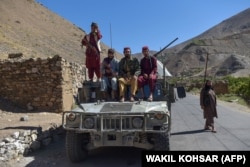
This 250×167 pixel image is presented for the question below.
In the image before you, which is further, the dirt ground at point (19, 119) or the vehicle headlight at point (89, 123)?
the dirt ground at point (19, 119)

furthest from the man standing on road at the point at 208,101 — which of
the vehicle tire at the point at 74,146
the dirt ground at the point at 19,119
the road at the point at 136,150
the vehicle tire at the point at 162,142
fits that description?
the vehicle tire at the point at 74,146

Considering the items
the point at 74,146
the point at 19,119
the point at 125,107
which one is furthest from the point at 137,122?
the point at 19,119

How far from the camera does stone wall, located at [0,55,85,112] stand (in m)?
14.8

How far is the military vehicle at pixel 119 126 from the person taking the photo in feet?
25.3

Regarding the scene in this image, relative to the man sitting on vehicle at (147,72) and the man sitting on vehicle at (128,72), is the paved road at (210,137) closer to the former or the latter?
the man sitting on vehicle at (147,72)

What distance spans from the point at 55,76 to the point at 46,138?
15.5ft

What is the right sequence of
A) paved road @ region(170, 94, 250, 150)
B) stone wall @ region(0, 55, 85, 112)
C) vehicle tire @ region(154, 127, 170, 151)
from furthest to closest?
stone wall @ region(0, 55, 85, 112), paved road @ region(170, 94, 250, 150), vehicle tire @ region(154, 127, 170, 151)

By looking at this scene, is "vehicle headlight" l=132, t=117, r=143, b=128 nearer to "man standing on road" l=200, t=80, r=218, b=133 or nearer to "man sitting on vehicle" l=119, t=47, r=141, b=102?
"man sitting on vehicle" l=119, t=47, r=141, b=102

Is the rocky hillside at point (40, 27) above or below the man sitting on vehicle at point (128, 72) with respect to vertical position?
above

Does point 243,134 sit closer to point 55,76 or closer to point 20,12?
point 55,76

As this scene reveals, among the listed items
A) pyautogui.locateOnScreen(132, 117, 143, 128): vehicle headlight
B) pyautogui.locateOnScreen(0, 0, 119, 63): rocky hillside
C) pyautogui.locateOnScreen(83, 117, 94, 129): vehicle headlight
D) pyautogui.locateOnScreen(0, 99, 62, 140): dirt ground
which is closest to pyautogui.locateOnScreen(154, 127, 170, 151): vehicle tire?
pyautogui.locateOnScreen(132, 117, 143, 128): vehicle headlight

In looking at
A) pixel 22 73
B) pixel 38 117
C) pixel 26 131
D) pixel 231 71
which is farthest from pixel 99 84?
pixel 231 71

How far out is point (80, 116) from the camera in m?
8.01

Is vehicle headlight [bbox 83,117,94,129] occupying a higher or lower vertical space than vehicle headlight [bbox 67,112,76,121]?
lower
